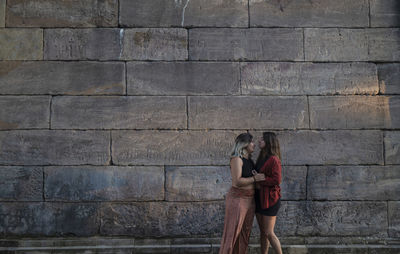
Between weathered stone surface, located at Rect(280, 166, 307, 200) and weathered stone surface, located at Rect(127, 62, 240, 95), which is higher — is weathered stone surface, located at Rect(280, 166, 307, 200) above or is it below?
below

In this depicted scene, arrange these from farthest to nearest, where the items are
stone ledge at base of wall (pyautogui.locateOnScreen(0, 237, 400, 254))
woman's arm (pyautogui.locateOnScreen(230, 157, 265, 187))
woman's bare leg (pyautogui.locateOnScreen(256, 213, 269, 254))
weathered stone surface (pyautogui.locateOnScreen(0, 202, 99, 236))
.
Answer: weathered stone surface (pyautogui.locateOnScreen(0, 202, 99, 236)) < stone ledge at base of wall (pyautogui.locateOnScreen(0, 237, 400, 254)) < woman's bare leg (pyautogui.locateOnScreen(256, 213, 269, 254)) < woman's arm (pyautogui.locateOnScreen(230, 157, 265, 187))

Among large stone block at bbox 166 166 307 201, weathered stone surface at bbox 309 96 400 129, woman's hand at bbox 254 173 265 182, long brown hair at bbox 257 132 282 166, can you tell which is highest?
weathered stone surface at bbox 309 96 400 129

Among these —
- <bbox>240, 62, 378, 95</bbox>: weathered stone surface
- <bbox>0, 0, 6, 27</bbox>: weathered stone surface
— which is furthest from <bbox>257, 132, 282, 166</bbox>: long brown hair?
<bbox>0, 0, 6, 27</bbox>: weathered stone surface

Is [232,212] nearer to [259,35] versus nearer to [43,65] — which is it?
[259,35]

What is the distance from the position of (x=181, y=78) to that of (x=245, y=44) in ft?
3.97

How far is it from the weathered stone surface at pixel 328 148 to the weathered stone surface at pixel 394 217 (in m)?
0.71

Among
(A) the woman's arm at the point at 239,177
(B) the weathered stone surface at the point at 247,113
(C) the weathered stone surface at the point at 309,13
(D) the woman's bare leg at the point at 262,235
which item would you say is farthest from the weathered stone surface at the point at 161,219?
(C) the weathered stone surface at the point at 309,13

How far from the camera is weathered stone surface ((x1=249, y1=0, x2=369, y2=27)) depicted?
6.49m

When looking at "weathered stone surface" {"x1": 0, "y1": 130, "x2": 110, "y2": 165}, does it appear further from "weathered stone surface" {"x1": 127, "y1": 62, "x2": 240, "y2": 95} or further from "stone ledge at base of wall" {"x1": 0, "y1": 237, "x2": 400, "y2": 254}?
"stone ledge at base of wall" {"x1": 0, "y1": 237, "x2": 400, "y2": 254}

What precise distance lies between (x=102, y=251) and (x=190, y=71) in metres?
3.15

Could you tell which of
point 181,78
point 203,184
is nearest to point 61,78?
point 181,78

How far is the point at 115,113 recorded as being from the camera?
6.30 metres

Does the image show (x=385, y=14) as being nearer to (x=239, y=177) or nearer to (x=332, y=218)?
(x=332, y=218)

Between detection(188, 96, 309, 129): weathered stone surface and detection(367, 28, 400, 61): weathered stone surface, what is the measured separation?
149 centimetres
